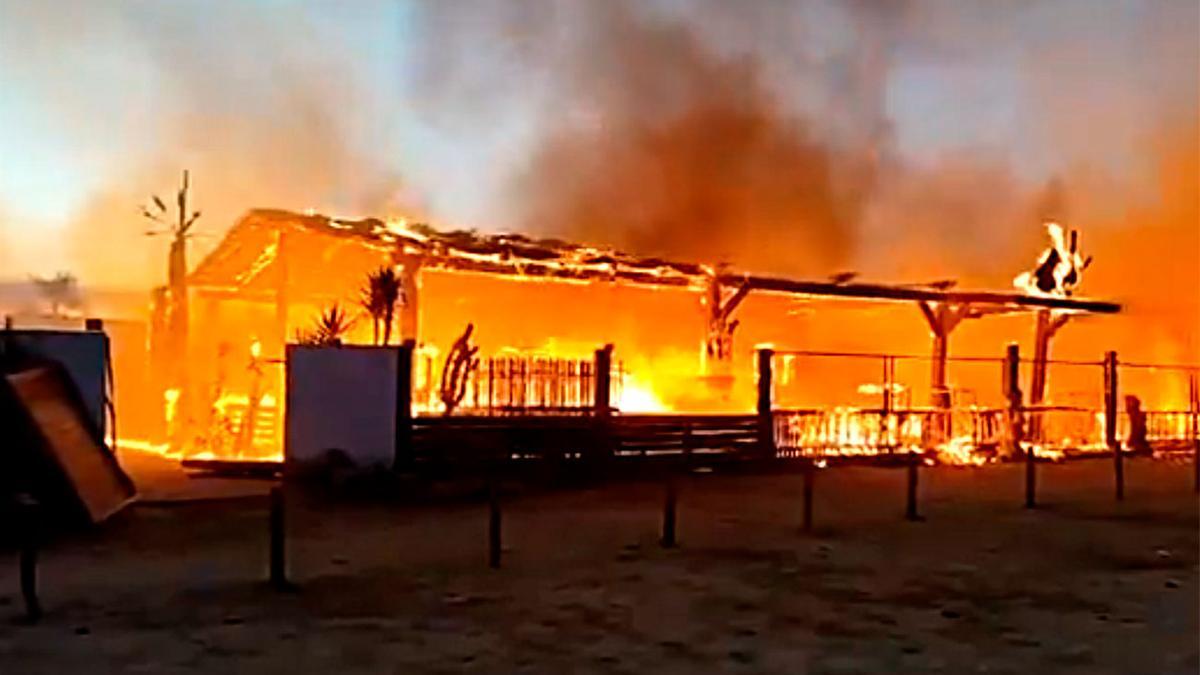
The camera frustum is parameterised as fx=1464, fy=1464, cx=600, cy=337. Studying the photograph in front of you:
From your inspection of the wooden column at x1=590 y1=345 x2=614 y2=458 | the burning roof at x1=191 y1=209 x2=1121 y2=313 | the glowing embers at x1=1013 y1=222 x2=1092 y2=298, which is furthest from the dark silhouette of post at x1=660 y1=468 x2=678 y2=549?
the glowing embers at x1=1013 y1=222 x2=1092 y2=298

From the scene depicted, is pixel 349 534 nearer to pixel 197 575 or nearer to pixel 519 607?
pixel 197 575

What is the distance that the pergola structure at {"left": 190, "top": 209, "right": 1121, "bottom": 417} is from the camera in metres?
22.8

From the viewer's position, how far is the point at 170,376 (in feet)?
83.1

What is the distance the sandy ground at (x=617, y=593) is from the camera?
801cm

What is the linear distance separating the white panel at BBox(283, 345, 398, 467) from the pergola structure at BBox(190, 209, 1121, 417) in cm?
411

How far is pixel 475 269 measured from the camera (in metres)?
23.9

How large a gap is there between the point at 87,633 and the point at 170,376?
690 inches

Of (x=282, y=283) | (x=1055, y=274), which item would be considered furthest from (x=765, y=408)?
(x=1055, y=274)

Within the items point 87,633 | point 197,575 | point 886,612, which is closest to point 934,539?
point 886,612

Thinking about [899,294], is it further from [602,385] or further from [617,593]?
[617,593]

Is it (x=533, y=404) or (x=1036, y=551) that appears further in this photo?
(x=533, y=404)

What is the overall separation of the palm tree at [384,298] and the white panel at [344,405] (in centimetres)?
322

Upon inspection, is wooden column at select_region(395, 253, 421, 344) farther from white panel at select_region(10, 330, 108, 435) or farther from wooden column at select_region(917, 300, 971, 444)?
wooden column at select_region(917, 300, 971, 444)

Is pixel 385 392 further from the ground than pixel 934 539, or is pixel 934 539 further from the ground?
pixel 385 392
